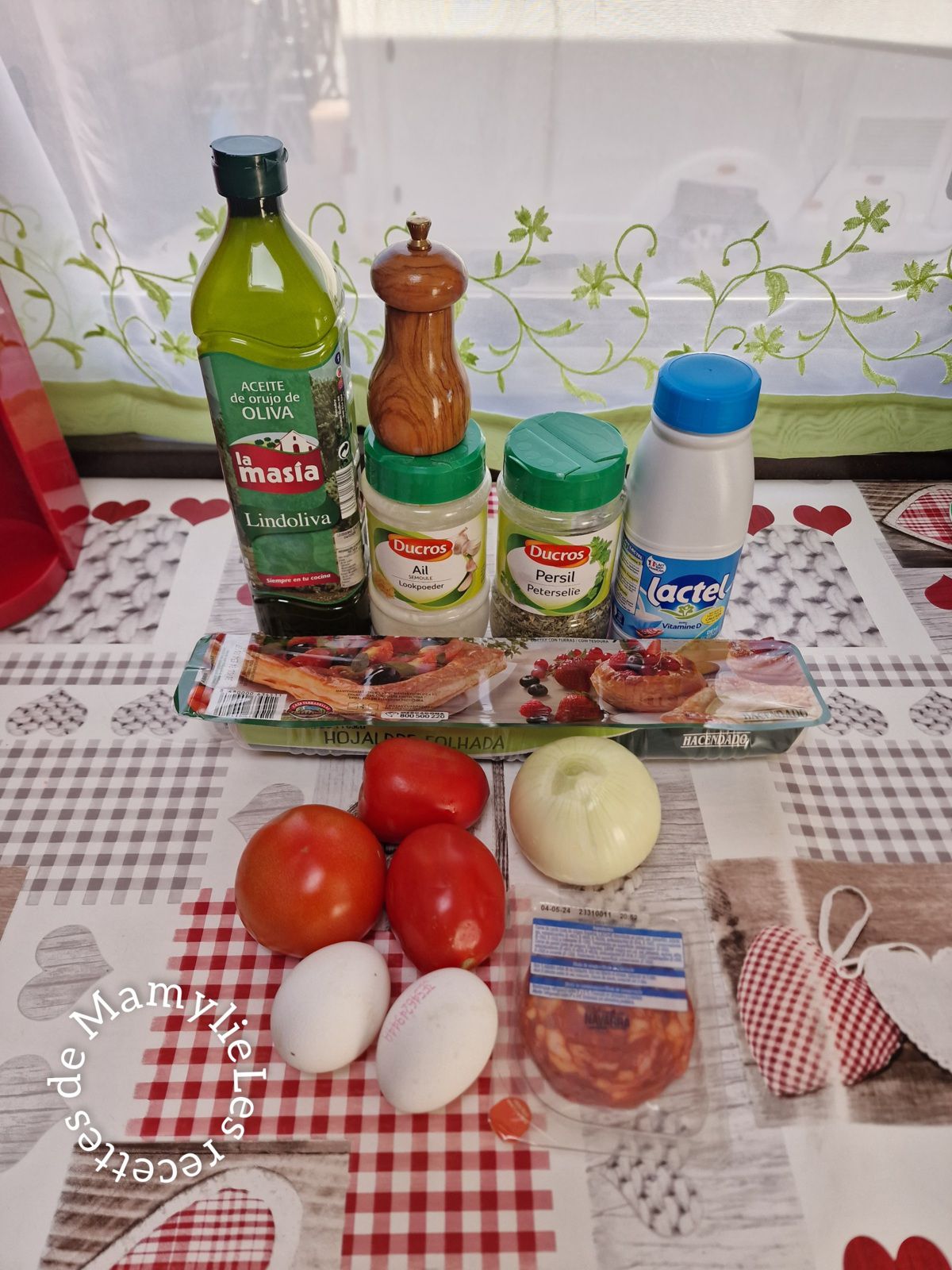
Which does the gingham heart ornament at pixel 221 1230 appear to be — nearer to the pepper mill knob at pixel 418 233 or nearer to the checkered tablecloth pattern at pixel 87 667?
the checkered tablecloth pattern at pixel 87 667

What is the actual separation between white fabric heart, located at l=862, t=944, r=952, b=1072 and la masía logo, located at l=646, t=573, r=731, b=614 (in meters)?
0.32

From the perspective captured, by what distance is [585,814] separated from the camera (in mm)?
703

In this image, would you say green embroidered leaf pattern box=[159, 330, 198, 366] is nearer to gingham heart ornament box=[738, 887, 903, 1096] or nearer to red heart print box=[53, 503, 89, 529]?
red heart print box=[53, 503, 89, 529]

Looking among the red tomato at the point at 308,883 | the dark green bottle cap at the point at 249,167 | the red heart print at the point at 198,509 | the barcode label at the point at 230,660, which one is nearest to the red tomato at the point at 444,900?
the red tomato at the point at 308,883

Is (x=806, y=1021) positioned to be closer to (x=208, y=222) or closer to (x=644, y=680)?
(x=644, y=680)

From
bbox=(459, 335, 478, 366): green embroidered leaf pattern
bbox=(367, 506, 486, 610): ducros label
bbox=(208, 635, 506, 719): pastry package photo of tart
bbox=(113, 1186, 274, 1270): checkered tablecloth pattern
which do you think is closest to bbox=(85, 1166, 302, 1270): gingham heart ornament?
bbox=(113, 1186, 274, 1270): checkered tablecloth pattern

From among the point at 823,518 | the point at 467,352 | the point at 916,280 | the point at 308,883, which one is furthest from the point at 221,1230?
the point at 916,280

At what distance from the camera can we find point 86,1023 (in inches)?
26.1

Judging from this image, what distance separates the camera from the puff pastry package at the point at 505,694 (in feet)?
2.63

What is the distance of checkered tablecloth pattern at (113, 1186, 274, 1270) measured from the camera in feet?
1.84

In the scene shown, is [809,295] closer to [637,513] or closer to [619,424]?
[619,424]

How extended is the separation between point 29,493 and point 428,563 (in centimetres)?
53

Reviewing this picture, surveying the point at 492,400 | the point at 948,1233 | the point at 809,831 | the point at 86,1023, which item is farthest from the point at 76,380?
the point at 948,1233

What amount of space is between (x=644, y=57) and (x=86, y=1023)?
96 cm
